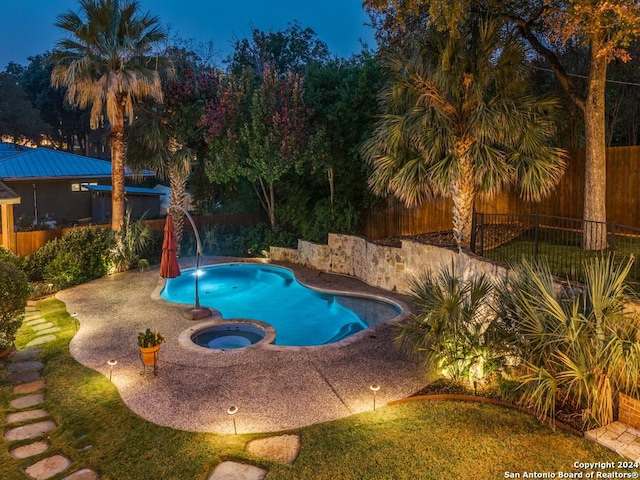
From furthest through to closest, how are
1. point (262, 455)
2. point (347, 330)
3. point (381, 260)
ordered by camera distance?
point (381, 260) → point (347, 330) → point (262, 455)

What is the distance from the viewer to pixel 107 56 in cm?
1490

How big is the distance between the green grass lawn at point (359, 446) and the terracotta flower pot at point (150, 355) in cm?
106

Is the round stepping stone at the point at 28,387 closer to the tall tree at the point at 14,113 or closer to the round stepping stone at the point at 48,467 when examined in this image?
the round stepping stone at the point at 48,467

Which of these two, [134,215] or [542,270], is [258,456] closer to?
[542,270]

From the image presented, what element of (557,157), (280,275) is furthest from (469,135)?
(280,275)

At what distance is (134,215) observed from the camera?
74.7ft

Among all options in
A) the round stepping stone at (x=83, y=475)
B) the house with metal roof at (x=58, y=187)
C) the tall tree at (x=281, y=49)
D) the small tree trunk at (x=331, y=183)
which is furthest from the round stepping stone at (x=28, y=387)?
the tall tree at (x=281, y=49)

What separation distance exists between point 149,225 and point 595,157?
15093 mm

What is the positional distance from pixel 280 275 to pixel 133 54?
8608 mm

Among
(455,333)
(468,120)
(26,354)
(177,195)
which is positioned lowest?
(26,354)

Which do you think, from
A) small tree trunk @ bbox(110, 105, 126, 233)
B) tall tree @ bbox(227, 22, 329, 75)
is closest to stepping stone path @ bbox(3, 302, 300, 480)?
small tree trunk @ bbox(110, 105, 126, 233)

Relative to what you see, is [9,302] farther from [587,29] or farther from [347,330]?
[587,29]

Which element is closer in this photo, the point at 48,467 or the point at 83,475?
the point at 83,475

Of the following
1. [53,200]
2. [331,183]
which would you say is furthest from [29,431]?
[53,200]
